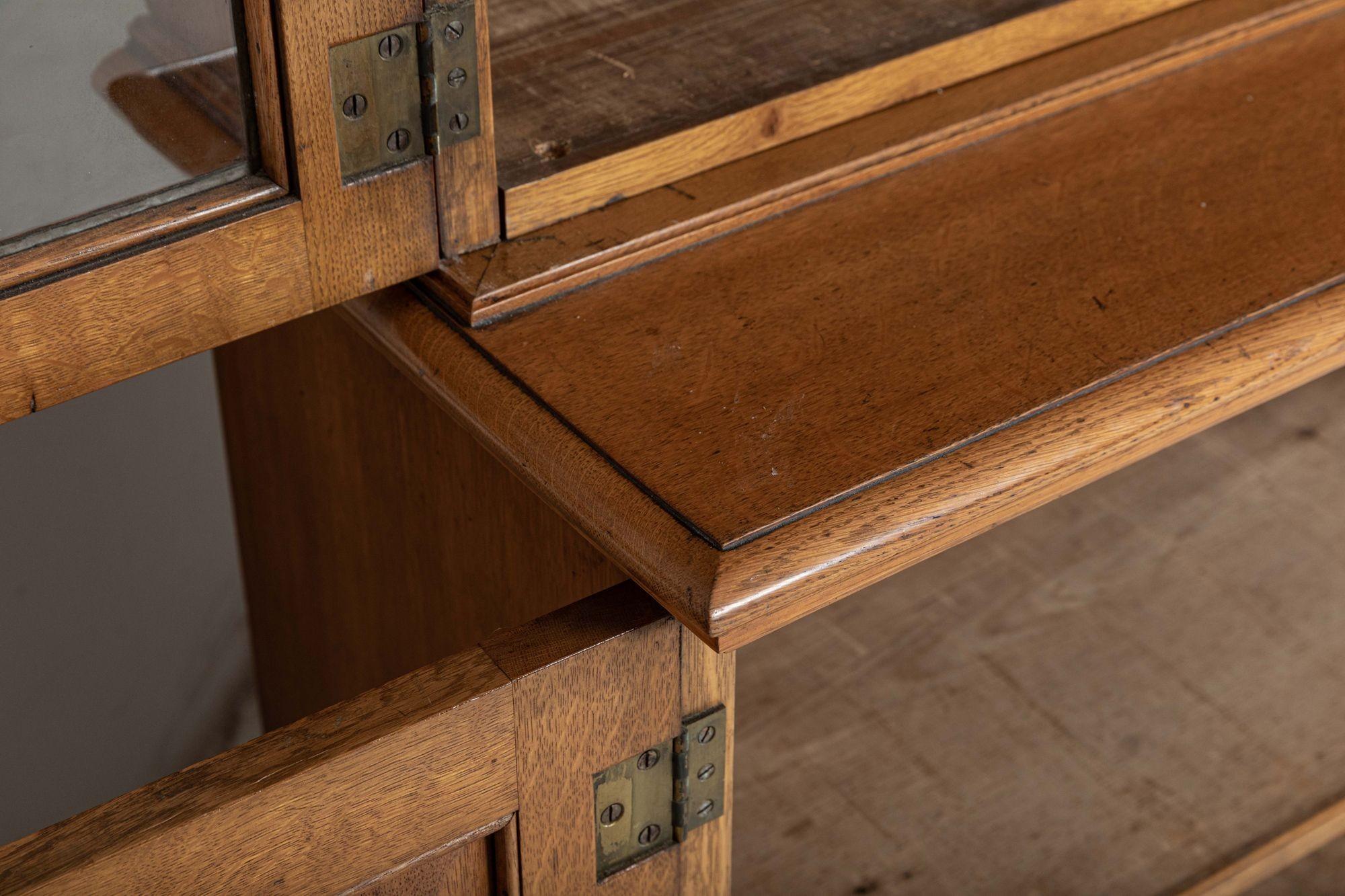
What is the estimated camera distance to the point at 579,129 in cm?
75

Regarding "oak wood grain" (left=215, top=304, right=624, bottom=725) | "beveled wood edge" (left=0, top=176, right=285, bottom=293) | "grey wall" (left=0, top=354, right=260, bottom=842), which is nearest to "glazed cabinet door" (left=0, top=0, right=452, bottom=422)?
"beveled wood edge" (left=0, top=176, right=285, bottom=293)

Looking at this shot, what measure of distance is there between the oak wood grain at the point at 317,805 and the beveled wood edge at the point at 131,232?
19cm

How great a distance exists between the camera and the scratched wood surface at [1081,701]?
1119mm

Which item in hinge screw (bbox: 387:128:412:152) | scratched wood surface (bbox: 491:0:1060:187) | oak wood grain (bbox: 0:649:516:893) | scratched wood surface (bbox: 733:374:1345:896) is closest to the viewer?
oak wood grain (bbox: 0:649:516:893)

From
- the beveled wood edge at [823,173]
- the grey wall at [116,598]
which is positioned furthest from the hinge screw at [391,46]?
the grey wall at [116,598]

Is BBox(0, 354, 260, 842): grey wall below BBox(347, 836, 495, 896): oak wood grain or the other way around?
below

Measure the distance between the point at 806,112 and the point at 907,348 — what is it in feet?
0.59

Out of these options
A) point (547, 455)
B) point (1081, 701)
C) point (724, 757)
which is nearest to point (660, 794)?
point (724, 757)

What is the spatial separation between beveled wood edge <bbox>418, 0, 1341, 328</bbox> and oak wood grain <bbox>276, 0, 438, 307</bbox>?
26 millimetres

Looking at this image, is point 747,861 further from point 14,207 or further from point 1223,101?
point 14,207

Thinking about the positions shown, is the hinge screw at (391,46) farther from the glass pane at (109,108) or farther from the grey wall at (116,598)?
the grey wall at (116,598)

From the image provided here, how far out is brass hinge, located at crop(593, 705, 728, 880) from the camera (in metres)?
0.67

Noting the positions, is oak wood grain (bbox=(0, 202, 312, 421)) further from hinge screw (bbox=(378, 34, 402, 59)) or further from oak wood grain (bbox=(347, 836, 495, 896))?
oak wood grain (bbox=(347, 836, 495, 896))

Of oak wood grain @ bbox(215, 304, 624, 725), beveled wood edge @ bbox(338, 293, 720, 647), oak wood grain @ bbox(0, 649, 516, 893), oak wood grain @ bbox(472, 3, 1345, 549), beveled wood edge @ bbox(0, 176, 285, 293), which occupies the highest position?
beveled wood edge @ bbox(0, 176, 285, 293)
